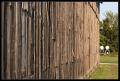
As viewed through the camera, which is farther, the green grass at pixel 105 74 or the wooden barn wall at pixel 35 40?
the green grass at pixel 105 74

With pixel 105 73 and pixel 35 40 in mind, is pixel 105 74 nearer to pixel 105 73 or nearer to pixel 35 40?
pixel 105 73

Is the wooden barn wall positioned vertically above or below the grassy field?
above

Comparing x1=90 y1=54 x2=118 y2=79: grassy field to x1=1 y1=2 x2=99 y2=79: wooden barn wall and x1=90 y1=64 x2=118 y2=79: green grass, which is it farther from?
x1=1 y1=2 x2=99 y2=79: wooden barn wall

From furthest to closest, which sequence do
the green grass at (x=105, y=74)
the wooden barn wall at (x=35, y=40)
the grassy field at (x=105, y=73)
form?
the grassy field at (x=105, y=73) → the green grass at (x=105, y=74) → the wooden barn wall at (x=35, y=40)

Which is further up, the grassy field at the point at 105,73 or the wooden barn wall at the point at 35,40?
the wooden barn wall at the point at 35,40

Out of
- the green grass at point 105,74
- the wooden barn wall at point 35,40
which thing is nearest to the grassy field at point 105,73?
the green grass at point 105,74

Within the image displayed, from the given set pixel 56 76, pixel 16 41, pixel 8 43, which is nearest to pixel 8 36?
pixel 8 43

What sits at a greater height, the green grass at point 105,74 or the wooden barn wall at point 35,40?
the wooden barn wall at point 35,40

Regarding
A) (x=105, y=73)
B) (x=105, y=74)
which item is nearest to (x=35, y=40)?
(x=105, y=74)

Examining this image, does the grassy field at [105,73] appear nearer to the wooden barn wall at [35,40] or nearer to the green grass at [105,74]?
the green grass at [105,74]

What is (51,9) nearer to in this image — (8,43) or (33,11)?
(33,11)

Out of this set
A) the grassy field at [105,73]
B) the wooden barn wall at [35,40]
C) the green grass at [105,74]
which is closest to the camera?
the wooden barn wall at [35,40]

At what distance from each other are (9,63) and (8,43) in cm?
28

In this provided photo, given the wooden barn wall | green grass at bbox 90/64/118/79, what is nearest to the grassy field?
green grass at bbox 90/64/118/79
